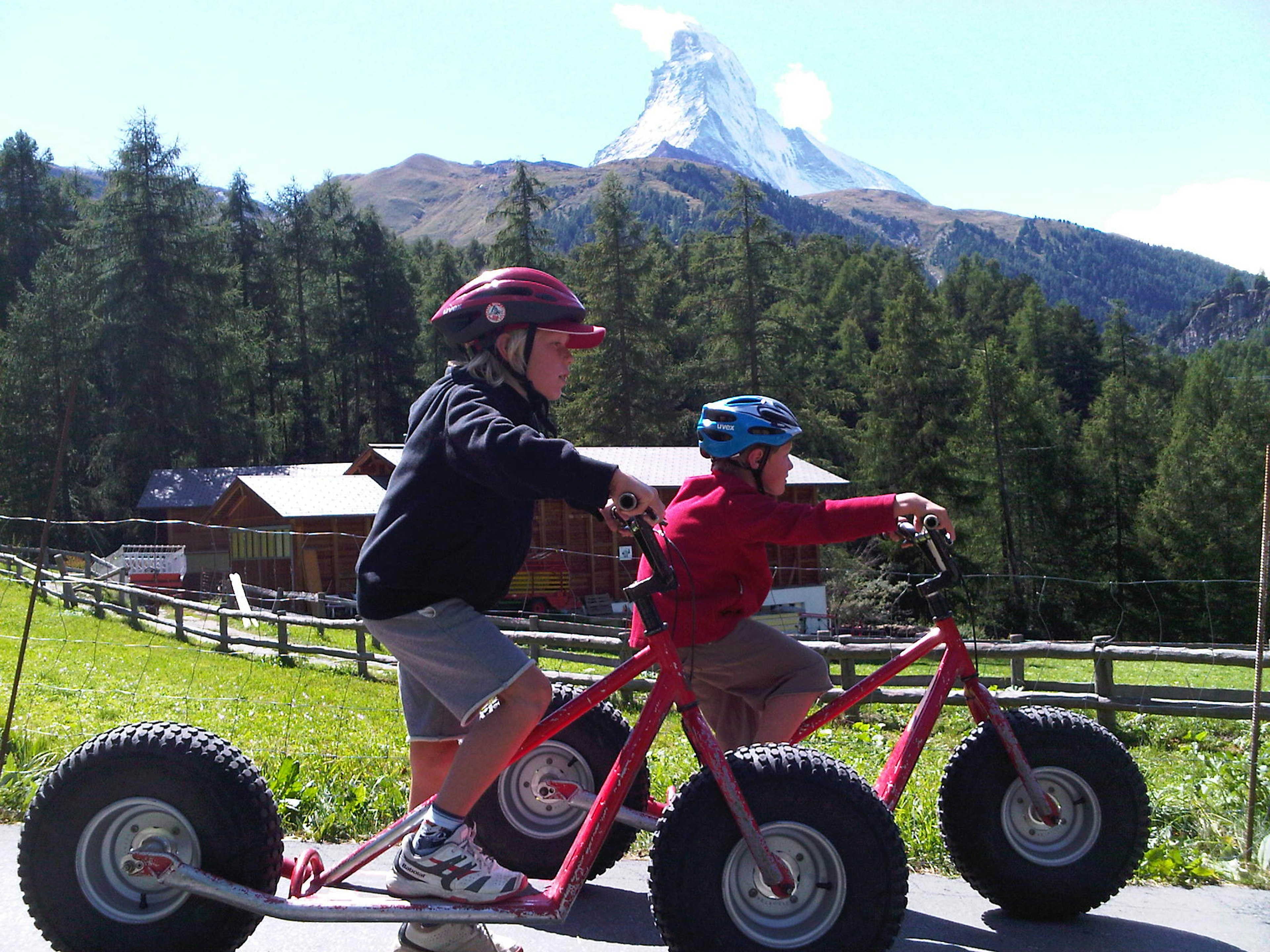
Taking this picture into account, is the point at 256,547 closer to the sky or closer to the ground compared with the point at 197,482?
closer to the ground

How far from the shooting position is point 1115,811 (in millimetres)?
3578

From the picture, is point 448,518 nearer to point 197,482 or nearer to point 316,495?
point 316,495

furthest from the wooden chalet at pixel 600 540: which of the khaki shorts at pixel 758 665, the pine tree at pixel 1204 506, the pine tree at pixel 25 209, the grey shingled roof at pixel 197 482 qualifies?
the pine tree at pixel 25 209

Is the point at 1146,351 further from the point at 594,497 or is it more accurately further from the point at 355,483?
the point at 594,497

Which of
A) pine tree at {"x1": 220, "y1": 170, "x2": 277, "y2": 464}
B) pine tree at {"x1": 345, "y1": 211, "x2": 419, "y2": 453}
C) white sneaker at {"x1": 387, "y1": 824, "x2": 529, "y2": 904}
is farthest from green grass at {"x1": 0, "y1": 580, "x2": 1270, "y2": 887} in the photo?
pine tree at {"x1": 345, "y1": 211, "x2": 419, "y2": 453}

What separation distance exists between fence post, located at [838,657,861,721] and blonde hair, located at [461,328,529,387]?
26.4ft

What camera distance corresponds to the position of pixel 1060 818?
11.8 feet

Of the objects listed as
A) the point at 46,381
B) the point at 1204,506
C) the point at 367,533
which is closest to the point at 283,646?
the point at 367,533

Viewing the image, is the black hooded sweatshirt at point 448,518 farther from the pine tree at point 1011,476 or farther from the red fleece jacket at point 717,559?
the pine tree at point 1011,476

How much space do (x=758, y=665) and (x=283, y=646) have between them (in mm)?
14244

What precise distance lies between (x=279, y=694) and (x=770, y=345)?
4241 cm

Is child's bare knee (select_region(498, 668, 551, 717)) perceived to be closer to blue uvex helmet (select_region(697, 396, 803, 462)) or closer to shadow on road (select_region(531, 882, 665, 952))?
shadow on road (select_region(531, 882, 665, 952))

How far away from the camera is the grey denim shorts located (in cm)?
305

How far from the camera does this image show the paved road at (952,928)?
11.0ft
